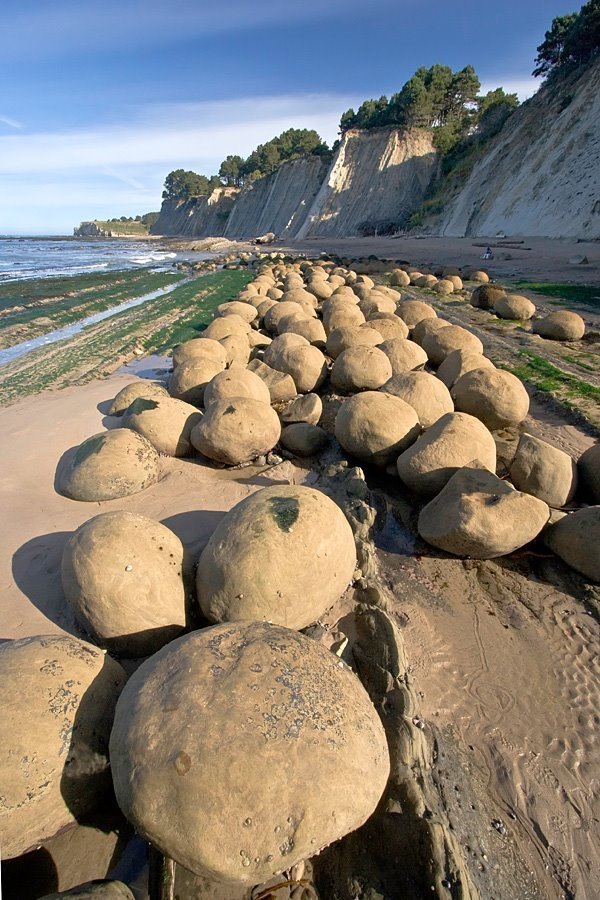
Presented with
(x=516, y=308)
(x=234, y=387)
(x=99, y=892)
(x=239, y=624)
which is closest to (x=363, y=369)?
(x=234, y=387)

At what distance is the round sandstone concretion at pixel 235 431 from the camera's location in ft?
17.1

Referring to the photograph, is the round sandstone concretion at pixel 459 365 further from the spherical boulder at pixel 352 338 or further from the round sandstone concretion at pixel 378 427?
the round sandstone concretion at pixel 378 427

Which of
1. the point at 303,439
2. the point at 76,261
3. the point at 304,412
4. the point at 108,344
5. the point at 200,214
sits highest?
the point at 200,214

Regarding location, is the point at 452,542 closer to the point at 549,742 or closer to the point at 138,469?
the point at 549,742

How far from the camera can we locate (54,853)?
2.28 m

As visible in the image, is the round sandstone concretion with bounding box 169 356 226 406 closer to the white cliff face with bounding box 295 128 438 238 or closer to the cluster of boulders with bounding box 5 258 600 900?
the cluster of boulders with bounding box 5 258 600 900

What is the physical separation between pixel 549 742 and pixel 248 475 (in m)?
3.53

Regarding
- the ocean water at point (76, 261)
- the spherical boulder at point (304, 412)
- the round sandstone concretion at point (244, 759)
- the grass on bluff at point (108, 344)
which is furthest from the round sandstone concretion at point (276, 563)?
the ocean water at point (76, 261)

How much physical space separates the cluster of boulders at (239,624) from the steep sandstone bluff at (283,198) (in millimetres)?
62512

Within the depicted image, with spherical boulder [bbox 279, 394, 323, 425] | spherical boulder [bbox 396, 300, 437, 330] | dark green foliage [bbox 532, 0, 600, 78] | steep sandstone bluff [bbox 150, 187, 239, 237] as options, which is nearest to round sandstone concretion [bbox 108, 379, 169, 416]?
spherical boulder [bbox 279, 394, 323, 425]

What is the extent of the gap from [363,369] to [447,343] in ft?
7.10

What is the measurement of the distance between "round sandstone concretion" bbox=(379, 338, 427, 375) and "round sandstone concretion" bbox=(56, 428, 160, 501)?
12.0 ft

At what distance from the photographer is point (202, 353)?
23.3 ft

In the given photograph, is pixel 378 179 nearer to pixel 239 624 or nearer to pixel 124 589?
pixel 124 589
